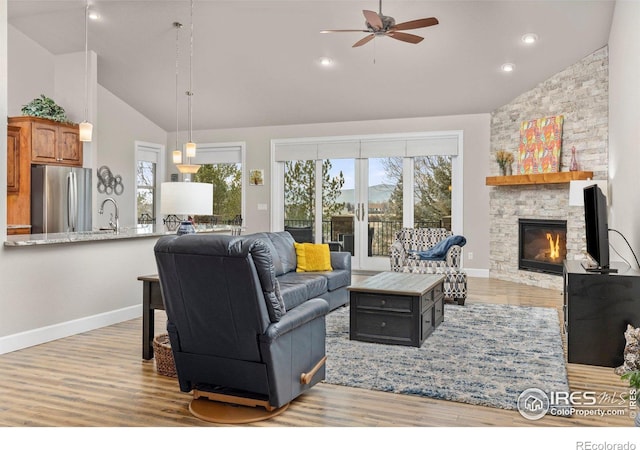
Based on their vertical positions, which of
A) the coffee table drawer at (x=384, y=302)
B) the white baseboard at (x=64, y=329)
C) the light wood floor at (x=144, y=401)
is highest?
the coffee table drawer at (x=384, y=302)

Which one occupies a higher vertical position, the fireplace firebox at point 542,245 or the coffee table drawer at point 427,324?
the fireplace firebox at point 542,245

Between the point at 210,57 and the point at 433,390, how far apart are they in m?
5.98

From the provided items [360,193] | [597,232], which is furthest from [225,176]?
[597,232]

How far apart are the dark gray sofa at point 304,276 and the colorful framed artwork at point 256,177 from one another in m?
4.05

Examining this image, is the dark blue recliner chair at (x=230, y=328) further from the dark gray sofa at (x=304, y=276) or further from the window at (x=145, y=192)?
the window at (x=145, y=192)

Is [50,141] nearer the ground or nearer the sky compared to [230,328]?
nearer the sky

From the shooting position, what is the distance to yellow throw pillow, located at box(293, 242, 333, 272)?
580 centimetres

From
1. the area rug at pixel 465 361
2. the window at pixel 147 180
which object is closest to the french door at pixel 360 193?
the window at pixel 147 180

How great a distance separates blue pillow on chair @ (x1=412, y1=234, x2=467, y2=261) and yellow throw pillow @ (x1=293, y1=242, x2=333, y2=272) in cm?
138

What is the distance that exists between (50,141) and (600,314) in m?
6.64

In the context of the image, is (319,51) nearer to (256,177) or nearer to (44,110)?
(256,177)

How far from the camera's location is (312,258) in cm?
583

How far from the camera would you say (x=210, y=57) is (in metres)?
7.63

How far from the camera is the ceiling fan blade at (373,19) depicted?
4559 mm
